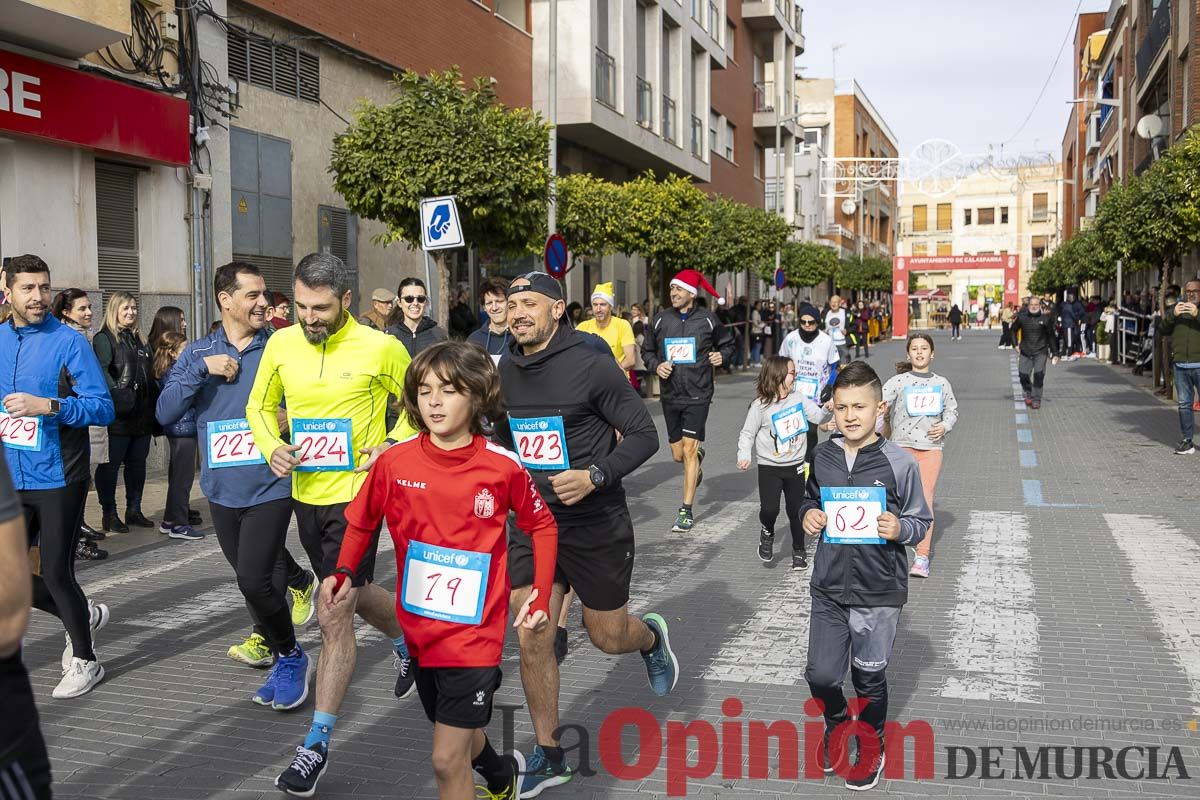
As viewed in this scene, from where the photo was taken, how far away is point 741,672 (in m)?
5.72

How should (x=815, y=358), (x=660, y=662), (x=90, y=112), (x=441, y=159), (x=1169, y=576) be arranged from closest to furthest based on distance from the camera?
(x=660, y=662) → (x=1169, y=576) → (x=815, y=358) → (x=90, y=112) → (x=441, y=159)

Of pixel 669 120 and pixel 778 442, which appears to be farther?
→ pixel 669 120

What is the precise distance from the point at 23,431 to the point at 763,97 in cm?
4245

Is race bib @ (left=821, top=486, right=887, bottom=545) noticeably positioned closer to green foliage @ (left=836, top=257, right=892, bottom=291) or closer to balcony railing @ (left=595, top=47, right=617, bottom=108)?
balcony railing @ (left=595, top=47, right=617, bottom=108)

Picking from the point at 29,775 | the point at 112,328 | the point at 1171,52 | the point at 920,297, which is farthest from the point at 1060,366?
the point at 920,297

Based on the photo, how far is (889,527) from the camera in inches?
166

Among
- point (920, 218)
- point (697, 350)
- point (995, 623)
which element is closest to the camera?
point (995, 623)

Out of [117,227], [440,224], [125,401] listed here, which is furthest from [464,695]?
[117,227]

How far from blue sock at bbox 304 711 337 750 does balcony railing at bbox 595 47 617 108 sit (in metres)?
22.2

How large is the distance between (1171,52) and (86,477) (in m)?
32.6

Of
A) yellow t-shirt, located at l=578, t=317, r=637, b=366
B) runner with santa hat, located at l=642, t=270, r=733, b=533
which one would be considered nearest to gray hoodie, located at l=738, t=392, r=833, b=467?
runner with santa hat, located at l=642, t=270, r=733, b=533

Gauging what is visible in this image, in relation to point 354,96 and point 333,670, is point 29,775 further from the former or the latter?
point 354,96

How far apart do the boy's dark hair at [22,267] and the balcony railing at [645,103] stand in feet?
78.1

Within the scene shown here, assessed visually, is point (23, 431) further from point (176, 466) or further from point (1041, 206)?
point (1041, 206)
